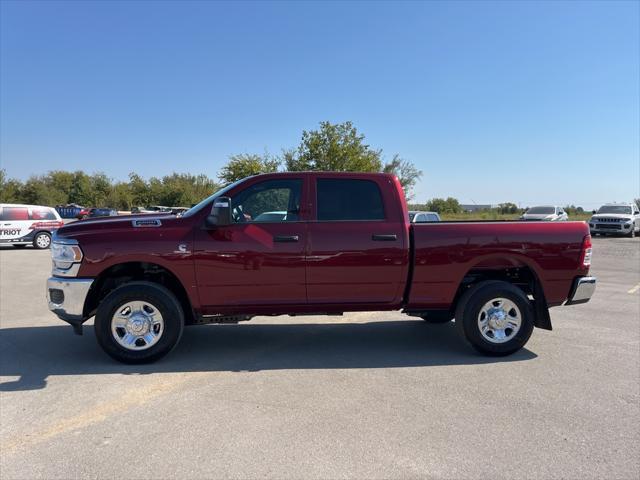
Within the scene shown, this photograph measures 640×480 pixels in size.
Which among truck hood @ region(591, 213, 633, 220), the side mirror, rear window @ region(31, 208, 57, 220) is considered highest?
rear window @ region(31, 208, 57, 220)

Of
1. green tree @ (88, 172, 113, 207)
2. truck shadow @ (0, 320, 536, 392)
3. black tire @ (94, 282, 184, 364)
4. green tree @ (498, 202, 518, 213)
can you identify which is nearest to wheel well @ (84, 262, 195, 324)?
black tire @ (94, 282, 184, 364)

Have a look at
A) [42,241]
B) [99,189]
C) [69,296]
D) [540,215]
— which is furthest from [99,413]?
[99,189]

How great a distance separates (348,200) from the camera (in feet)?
16.7

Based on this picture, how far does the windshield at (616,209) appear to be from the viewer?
2628 cm

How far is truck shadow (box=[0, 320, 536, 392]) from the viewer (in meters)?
4.71

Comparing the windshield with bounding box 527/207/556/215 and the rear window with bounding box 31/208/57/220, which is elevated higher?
the rear window with bounding box 31/208/57/220

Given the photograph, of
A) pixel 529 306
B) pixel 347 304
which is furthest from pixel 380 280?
pixel 529 306

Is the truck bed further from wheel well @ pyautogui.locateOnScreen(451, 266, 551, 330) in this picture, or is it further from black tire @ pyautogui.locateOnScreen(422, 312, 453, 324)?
black tire @ pyautogui.locateOnScreen(422, 312, 453, 324)

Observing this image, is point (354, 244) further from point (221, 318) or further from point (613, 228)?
point (613, 228)

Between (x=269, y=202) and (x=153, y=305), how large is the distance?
1622mm

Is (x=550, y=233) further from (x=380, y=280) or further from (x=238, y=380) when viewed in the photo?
(x=238, y=380)

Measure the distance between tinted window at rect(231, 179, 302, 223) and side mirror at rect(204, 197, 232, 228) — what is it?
10.7 inches

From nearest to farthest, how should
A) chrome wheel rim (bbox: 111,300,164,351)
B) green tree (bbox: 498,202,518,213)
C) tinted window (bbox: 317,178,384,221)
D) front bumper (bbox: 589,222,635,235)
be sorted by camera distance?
chrome wheel rim (bbox: 111,300,164,351) < tinted window (bbox: 317,178,384,221) < front bumper (bbox: 589,222,635,235) < green tree (bbox: 498,202,518,213)

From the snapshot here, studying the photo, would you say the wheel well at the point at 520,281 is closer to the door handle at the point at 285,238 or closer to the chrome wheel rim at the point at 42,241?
the door handle at the point at 285,238
